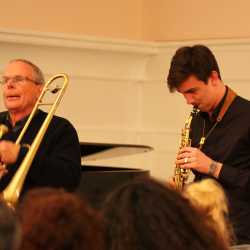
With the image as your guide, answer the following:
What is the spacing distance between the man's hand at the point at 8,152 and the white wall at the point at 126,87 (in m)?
1.78

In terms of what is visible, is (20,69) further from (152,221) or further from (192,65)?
(152,221)

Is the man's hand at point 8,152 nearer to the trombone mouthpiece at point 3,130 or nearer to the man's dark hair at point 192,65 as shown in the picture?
the trombone mouthpiece at point 3,130

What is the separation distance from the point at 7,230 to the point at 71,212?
0.20 metres

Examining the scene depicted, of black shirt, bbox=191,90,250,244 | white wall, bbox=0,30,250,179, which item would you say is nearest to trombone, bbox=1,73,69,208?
black shirt, bbox=191,90,250,244

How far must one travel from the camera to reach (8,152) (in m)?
2.76

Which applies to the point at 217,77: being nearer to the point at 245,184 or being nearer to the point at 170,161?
the point at 245,184

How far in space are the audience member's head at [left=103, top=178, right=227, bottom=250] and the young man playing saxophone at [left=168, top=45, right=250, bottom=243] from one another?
4.89 ft

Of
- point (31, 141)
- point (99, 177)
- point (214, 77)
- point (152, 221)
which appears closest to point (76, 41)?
point (99, 177)

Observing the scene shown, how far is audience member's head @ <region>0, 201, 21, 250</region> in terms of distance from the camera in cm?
88

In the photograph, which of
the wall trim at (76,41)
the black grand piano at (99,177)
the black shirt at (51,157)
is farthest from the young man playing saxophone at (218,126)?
the wall trim at (76,41)

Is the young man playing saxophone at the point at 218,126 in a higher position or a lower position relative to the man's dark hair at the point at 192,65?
lower

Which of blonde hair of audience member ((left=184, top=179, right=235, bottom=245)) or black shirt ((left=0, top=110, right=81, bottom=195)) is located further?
black shirt ((left=0, top=110, right=81, bottom=195))

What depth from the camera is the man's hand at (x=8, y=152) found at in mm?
2756

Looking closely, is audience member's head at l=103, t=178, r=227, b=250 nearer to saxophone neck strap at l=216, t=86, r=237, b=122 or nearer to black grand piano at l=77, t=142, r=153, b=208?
saxophone neck strap at l=216, t=86, r=237, b=122
